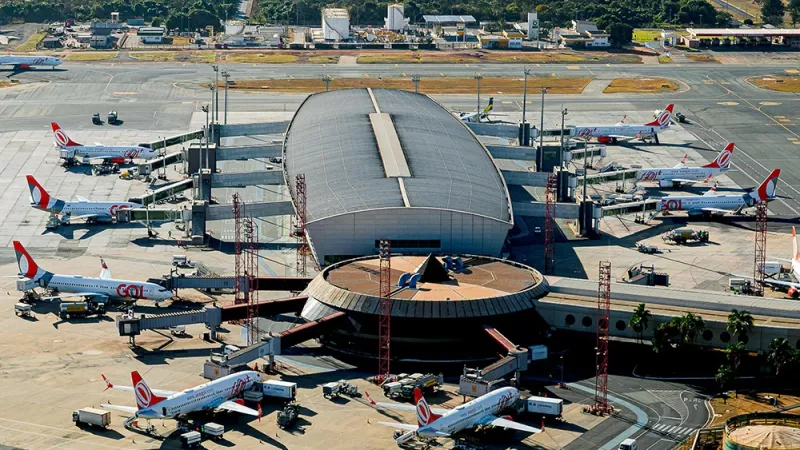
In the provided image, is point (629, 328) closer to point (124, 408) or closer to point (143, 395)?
point (143, 395)

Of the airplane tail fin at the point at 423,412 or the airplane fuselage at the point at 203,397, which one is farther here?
the airplane fuselage at the point at 203,397

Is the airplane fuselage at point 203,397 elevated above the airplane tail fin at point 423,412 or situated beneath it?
situated beneath

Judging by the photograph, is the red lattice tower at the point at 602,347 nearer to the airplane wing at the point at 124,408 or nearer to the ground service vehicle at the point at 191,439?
the ground service vehicle at the point at 191,439

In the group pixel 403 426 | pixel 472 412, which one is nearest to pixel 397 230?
pixel 472 412

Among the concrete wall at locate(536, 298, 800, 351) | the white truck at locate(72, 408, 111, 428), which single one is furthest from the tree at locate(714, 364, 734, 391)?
the white truck at locate(72, 408, 111, 428)

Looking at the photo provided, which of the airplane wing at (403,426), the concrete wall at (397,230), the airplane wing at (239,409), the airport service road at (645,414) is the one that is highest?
the concrete wall at (397,230)

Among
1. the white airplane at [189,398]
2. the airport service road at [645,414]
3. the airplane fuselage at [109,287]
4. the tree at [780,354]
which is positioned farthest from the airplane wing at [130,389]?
the tree at [780,354]
